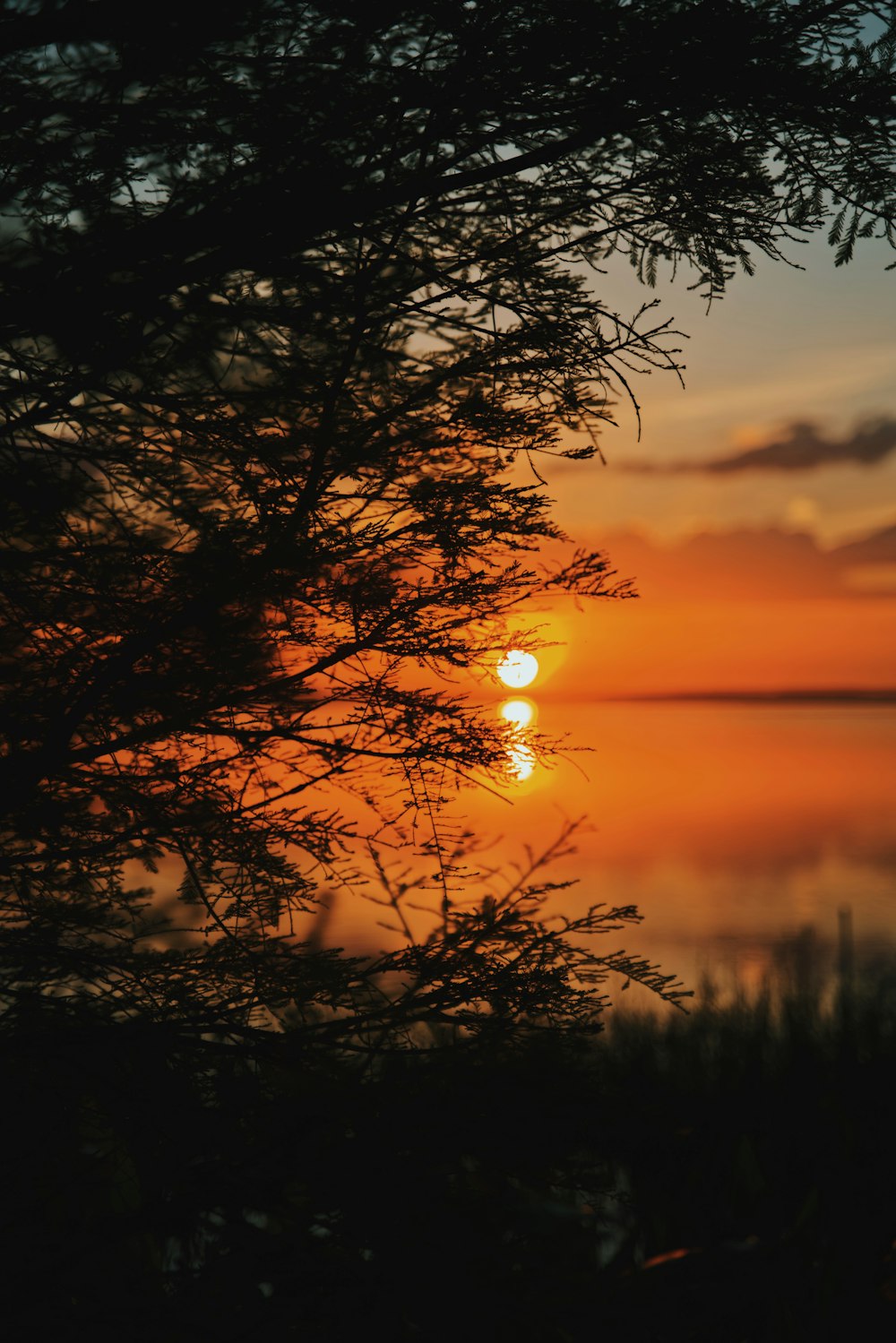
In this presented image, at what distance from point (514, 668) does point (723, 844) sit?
5445cm

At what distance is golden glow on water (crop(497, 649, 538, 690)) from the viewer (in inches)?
221

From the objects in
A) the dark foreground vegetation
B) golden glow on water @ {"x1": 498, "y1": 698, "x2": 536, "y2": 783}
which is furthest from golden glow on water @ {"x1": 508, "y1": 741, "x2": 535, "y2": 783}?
the dark foreground vegetation

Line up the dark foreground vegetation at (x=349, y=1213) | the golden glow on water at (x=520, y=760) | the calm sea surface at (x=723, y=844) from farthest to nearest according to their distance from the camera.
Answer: the calm sea surface at (x=723, y=844)
the golden glow on water at (x=520, y=760)
the dark foreground vegetation at (x=349, y=1213)

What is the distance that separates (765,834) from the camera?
59.7 metres

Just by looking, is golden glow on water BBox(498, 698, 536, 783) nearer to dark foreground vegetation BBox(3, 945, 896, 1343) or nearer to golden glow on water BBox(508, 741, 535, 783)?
golden glow on water BBox(508, 741, 535, 783)

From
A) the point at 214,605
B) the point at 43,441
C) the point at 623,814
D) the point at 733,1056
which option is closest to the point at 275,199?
the point at 43,441

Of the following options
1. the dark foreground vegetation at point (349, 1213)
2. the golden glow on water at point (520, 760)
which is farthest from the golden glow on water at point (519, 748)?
the dark foreground vegetation at point (349, 1213)

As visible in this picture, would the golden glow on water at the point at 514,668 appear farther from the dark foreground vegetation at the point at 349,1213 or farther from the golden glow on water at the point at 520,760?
the dark foreground vegetation at the point at 349,1213

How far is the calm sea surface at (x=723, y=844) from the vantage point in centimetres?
3550

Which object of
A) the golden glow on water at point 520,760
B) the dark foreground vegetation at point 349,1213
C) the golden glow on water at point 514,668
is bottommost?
the dark foreground vegetation at point 349,1213

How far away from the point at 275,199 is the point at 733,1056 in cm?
1181

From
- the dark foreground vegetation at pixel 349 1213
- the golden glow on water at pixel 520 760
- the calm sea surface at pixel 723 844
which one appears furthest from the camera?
the calm sea surface at pixel 723 844

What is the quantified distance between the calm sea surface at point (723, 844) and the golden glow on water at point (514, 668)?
0.35 meters

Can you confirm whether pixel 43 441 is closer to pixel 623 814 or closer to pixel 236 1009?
pixel 236 1009
